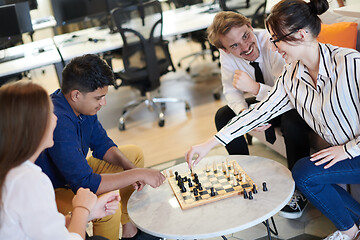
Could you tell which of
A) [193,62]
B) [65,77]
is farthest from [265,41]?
[193,62]

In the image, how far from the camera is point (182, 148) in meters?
3.39

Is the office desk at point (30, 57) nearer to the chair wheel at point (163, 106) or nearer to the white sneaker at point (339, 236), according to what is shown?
the chair wheel at point (163, 106)

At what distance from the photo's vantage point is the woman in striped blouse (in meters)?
1.73

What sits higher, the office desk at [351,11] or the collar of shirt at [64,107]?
the office desk at [351,11]

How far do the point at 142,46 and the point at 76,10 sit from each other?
1.18m

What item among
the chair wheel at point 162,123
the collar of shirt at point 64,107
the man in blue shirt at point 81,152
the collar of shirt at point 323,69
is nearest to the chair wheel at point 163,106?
the chair wheel at point 162,123

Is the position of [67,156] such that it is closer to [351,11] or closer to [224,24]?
[224,24]

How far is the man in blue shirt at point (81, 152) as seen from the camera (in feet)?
6.10

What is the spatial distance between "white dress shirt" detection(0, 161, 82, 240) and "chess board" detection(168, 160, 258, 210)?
1.85 feet

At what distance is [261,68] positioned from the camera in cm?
249

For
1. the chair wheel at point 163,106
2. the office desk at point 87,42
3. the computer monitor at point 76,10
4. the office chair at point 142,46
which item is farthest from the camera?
the computer monitor at point 76,10

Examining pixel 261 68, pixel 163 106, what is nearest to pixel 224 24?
pixel 261 68

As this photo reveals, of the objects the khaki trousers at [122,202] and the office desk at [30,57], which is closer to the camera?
the khaki trousers at [122,202]

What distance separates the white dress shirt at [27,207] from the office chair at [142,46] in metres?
2.64
